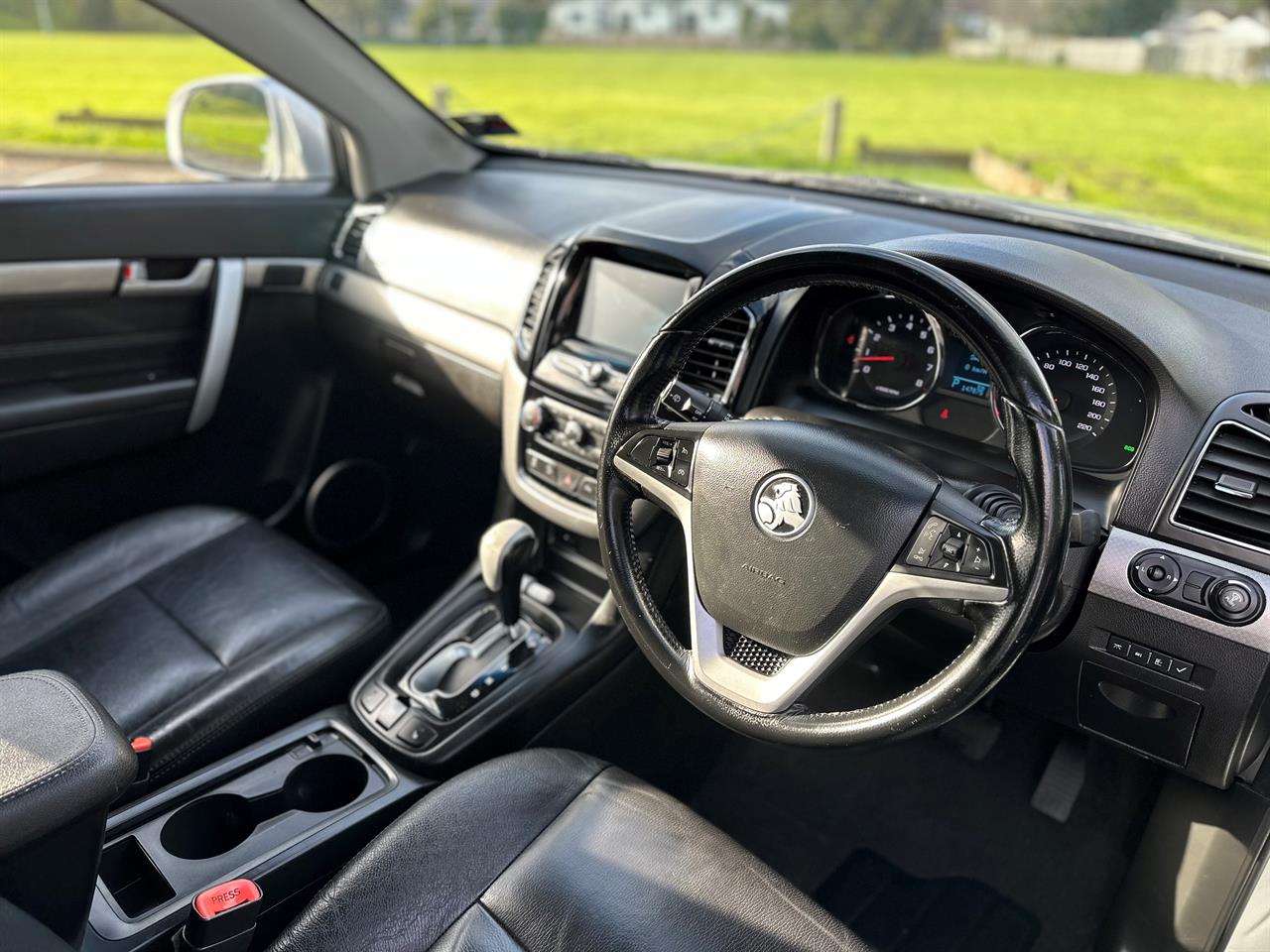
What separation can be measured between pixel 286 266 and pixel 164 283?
0.35m

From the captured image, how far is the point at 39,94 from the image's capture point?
299 cm

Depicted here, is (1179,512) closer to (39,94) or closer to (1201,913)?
(1201,913)

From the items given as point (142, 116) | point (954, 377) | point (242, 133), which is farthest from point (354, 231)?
point (954, 377)

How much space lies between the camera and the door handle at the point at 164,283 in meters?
2.51

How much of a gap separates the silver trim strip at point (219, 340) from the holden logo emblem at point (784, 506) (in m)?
1.84

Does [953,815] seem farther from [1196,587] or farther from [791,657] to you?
[791,657]

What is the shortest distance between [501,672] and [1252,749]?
3.91 ft

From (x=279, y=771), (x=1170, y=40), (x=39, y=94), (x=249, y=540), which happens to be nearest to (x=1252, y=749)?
(x=279, y=771)

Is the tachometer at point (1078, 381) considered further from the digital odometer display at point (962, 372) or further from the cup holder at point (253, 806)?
the cup holder at point (253, 806)

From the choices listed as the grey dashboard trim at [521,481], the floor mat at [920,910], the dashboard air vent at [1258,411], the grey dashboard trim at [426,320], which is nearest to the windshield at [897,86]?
the grey dashboard trim at [426,320]

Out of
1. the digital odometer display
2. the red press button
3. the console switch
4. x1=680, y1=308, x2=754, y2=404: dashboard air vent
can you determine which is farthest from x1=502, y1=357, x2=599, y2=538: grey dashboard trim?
the console switch

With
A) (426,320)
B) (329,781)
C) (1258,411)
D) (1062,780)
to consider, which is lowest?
(1062,780)

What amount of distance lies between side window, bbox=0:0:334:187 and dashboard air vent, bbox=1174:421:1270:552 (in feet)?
7.05

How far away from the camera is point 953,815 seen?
7.41 feet
